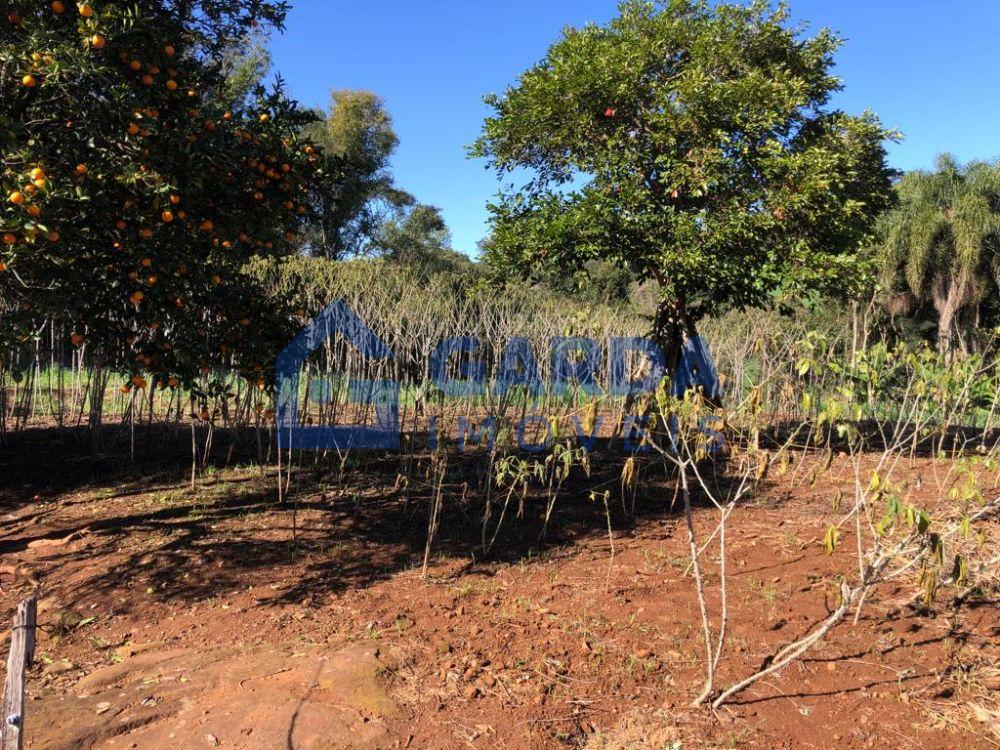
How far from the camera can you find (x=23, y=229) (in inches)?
106

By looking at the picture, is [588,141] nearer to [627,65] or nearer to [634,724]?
[627,65]

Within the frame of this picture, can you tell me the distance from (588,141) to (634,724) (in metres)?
5.20

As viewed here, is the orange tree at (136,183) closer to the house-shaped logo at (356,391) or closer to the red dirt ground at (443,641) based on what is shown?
the red dirt ground at (443,641)

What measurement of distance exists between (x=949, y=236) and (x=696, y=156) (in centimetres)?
1125

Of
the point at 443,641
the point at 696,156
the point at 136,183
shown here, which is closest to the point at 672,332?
the point at 696,156

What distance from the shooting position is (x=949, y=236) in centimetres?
1445

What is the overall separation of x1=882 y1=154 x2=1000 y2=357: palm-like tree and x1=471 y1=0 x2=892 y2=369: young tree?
29.4ft

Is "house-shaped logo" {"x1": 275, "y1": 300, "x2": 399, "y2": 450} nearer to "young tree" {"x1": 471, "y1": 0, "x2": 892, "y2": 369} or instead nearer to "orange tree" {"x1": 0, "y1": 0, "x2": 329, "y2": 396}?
"young tree" {"x1": 471, "y1": 0, "x2": 892, "y2": 369}

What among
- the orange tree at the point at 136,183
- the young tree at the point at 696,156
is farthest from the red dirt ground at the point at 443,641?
the young tree at the point at 696,156

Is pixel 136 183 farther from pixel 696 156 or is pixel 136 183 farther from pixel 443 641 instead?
pixel 696 156

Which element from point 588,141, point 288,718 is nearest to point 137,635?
point 288,718

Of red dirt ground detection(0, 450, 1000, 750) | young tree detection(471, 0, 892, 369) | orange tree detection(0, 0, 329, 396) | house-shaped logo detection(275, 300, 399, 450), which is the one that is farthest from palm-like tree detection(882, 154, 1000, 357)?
orange tree detection(0, 0, 329, 396)

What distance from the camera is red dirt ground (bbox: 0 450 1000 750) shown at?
2611 mm

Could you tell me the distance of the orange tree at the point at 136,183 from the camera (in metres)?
2.99
